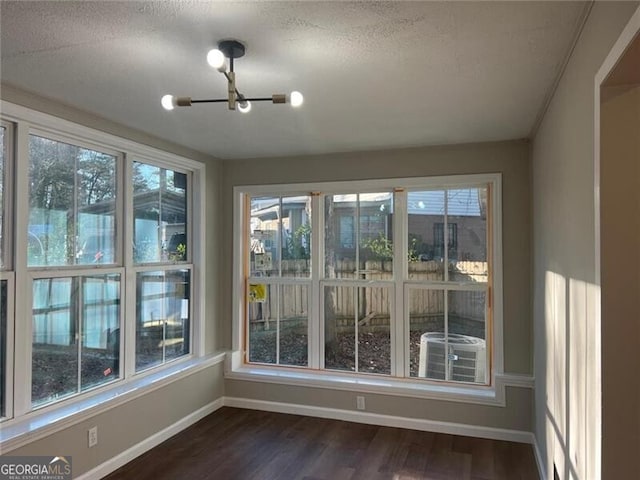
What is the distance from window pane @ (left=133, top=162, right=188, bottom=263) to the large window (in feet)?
2.27

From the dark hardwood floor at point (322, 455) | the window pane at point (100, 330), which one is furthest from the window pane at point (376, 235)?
the window pane at point (100, 330)

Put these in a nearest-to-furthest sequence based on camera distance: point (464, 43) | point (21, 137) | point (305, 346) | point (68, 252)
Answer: point (464, 43)
point (21, 137)
point (68, 252)
point (305, 346)

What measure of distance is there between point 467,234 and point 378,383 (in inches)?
60.6

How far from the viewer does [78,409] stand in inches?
105

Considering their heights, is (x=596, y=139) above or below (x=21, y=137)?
below

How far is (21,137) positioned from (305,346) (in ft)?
9.38

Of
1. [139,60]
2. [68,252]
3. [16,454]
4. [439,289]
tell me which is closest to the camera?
[139,60]

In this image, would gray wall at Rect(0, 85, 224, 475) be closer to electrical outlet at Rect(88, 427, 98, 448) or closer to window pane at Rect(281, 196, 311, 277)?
electrical outlet at Rect(88, 427, 98, 448)

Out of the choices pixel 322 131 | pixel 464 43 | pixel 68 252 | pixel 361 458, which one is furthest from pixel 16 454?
pixel 464 43

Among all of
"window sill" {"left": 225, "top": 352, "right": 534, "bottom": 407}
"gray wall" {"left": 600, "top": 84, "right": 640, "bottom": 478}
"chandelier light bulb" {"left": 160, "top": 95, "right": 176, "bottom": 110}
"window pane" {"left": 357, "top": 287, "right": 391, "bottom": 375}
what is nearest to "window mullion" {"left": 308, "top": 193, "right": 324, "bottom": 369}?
"window sill" {"left": 225, "top": 352, "right": 534, "bottom": 407}

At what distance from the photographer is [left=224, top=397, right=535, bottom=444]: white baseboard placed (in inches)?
134

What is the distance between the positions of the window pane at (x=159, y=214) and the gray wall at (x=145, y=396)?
Answer: 23cm

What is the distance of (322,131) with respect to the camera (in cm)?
325

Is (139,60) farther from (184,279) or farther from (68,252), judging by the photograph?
(184,279)
